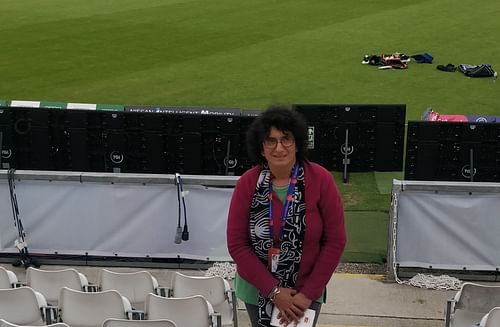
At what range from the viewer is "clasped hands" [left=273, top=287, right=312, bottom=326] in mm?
4059

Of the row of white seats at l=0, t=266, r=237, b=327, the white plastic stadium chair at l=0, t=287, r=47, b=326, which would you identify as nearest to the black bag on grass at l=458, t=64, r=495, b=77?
the row of white seats at l=0, t=266, r=237, b=327

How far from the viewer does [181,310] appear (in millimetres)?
5344

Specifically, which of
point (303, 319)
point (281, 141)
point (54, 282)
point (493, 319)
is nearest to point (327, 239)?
point (303, 319)

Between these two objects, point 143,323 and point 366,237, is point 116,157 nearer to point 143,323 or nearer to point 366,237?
point 366,237

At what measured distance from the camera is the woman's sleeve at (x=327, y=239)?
13.3 feet

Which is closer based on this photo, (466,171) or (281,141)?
(281,141)

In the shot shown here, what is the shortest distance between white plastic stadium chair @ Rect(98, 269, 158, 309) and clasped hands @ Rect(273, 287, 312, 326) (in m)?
2.36

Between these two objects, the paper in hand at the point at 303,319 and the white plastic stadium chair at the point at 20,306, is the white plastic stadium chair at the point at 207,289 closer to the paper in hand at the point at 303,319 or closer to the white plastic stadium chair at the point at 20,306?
the white plastic stadium chair at the point at 20,306

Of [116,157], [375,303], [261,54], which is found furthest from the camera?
[261,54]

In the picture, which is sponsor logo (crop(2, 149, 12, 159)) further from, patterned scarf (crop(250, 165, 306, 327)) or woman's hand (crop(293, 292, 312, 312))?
woman's hand (crop(293, 292, 312, 312))

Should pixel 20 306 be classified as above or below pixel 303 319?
below

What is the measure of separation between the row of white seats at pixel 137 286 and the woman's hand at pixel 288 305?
79.3 inches

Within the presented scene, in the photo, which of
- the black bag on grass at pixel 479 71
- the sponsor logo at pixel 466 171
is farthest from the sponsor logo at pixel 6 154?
the black bag on grass at pixel 479 71

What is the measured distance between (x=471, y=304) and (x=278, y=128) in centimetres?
272
